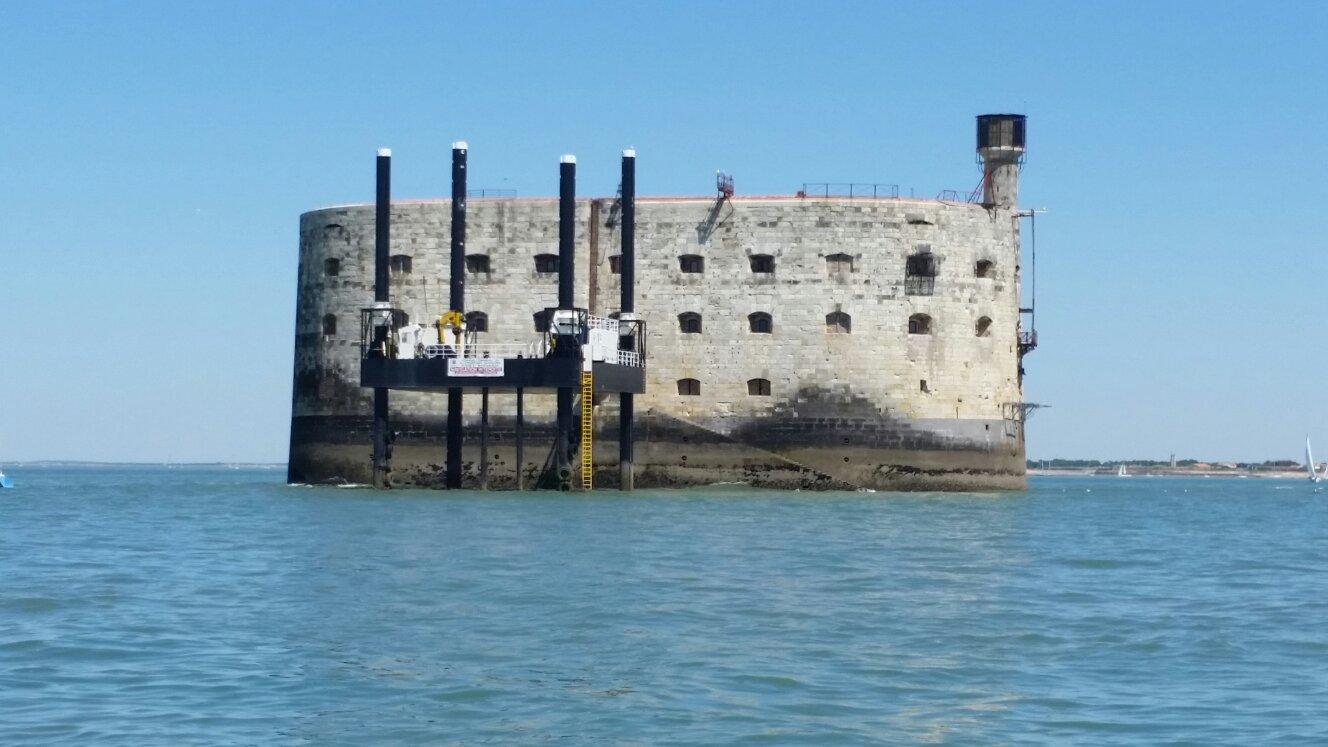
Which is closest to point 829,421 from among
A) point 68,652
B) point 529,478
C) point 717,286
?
point 717,286

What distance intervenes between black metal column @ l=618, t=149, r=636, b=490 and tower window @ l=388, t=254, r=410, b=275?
6.52 metres

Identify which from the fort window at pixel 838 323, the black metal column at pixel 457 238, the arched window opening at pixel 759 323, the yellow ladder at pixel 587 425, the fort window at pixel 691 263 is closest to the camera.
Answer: the yellow ladder at pixel 587 425

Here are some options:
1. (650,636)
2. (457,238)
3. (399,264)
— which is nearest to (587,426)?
(457,238)

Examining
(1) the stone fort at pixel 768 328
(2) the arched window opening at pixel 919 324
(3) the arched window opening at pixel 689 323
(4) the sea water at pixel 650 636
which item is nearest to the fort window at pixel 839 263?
(1) the stone fort at pixel 768 328

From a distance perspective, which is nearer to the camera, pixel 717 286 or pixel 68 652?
pixel 68 652

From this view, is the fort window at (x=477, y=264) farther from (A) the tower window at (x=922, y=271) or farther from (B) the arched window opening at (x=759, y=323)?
(A) the tower window at (x=922, y=271)

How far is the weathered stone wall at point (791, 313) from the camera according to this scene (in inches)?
1916

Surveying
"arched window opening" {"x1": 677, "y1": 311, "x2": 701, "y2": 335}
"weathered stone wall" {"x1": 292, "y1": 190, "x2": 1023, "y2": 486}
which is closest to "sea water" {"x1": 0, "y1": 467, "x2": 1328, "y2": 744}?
"weathered stone wall" {"x1": 292, "y1": 190, "x2": 1023, "y2": 486}

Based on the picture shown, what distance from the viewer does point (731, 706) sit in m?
14.0

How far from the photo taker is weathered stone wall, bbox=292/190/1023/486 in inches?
1916

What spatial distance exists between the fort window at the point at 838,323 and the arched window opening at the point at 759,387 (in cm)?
212

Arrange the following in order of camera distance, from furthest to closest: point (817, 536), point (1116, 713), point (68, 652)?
point (817, 536) → point (68, 652) → point (1116, 713)

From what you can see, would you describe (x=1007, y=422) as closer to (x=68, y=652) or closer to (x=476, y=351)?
(x=476, y=351)

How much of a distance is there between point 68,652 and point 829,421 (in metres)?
33.5
